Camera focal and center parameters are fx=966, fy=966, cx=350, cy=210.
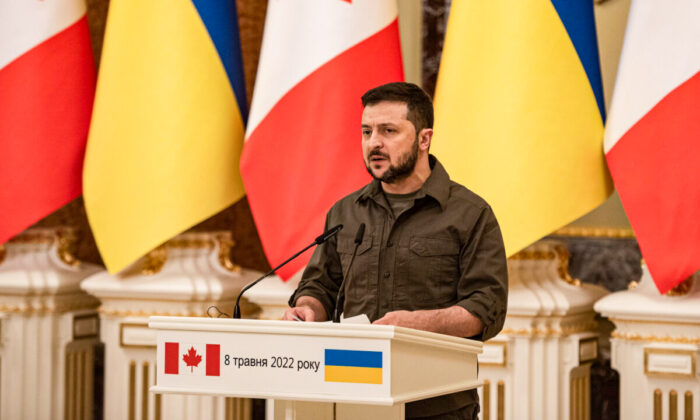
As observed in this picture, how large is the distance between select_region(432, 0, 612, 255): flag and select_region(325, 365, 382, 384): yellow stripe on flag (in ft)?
5.54

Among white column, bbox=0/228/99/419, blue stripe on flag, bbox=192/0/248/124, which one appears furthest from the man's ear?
white column, bbox=0/228/99/419

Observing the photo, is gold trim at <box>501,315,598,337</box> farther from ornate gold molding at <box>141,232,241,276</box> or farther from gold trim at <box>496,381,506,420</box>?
ornate gold molding at <box>141,232,241,276</box>

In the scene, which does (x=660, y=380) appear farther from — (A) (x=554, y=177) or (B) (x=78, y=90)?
(B) (x=78, y=90)

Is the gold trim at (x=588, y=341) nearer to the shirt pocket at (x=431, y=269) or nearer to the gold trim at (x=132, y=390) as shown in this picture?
the shirt pocket at (x=431, y=269)

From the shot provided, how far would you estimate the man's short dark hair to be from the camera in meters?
1.96

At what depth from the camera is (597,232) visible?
379cm

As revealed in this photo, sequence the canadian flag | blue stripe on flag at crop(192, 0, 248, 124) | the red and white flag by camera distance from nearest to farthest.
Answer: the canadian flag
the red and white flag
blue stripe on flag at crop(192, 0, 248, 124)

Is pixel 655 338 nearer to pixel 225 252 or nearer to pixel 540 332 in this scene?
pixel 540 332

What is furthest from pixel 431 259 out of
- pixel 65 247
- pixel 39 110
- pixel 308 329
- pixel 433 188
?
pixel 65 247

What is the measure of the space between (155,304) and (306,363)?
2.37 meters

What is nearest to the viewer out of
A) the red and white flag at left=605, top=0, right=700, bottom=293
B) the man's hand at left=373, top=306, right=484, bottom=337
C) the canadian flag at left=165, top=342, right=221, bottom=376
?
the canadian flag at left=165, top=342, right=221, bottom=376

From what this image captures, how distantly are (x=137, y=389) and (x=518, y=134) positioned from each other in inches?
72.0

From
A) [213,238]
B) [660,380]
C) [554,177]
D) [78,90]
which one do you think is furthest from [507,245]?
[78,90]

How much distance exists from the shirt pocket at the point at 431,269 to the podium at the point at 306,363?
19 centimetres
